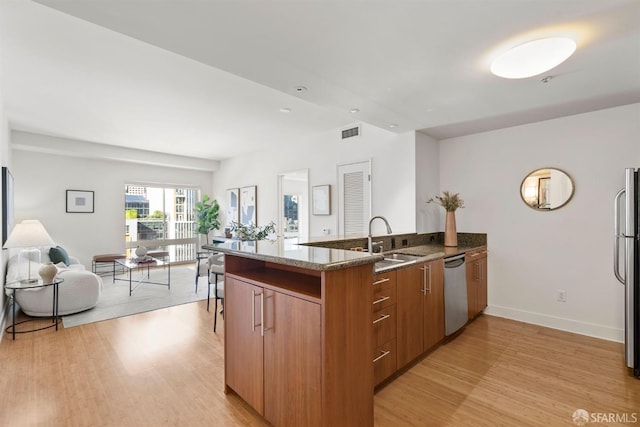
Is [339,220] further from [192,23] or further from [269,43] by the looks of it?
[192,23]

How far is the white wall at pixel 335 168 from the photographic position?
400cm

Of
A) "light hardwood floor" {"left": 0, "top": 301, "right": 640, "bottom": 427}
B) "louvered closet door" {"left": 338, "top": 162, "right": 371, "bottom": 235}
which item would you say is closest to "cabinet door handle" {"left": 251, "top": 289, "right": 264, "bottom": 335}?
"light hardwood floor" {"left": 0, "top": 301, "right": 640, "bottom": 427}

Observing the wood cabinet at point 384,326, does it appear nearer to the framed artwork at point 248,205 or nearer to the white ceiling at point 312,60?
the white ceiling at point 312,60

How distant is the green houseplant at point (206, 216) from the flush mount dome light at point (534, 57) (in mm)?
6892

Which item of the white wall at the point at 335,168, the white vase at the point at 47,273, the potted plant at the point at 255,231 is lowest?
the white vase at the point at 47,273

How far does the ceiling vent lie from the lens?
14.9 feet

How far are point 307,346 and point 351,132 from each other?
3.69 m

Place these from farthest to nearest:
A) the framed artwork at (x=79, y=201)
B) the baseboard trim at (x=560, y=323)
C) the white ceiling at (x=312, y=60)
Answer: the framed artwork at (x=79, y=201) < the baseboard trim at (x=560, y=323) < the white ceiling at (x=312, y=60)

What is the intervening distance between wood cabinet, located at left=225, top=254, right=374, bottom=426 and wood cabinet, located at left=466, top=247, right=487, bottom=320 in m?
2.25

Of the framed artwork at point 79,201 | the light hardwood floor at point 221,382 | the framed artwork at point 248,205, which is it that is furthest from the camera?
the framed artwork at point 248,205

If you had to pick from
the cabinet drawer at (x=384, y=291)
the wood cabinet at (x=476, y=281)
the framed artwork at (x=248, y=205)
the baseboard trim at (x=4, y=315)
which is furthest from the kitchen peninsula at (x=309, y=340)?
the framed artwork at (x=248, y=205)

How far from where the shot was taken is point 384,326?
7.34 feet

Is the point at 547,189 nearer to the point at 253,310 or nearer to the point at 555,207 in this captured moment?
the point at 555,207

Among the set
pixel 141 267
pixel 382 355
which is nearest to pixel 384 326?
pixel 382 355
